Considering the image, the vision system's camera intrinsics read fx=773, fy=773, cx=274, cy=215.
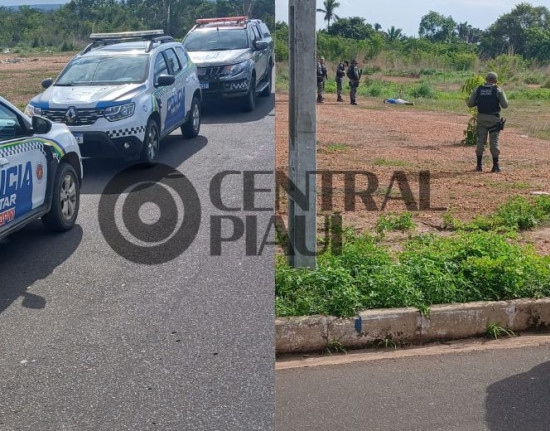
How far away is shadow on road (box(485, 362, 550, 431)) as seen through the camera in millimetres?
3871

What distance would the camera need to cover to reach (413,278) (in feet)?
18.3

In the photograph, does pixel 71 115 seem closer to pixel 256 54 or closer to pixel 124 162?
pixel 124 162

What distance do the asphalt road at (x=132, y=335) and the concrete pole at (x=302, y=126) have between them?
0.34 m

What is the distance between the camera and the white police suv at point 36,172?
19.0 ft

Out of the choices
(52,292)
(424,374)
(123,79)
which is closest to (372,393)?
(424,374)

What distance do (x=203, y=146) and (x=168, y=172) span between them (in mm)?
617

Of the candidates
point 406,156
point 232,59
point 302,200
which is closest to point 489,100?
point 406,156

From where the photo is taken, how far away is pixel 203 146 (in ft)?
29.8

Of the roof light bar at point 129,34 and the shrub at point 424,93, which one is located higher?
the roof light bar at point 129,34

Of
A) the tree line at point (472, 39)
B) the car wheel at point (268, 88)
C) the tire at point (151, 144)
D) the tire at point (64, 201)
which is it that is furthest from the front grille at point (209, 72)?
the tree line at point (472, 39)

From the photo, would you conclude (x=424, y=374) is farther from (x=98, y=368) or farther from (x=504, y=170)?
(x=504, y=170)

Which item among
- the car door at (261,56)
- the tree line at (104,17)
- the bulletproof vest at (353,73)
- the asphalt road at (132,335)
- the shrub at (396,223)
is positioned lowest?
the shrub at (396,223)

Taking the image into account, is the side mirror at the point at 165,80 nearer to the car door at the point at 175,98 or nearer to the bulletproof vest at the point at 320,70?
the car door at the point at 175,98

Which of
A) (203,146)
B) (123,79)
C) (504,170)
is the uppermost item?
(123,79)
